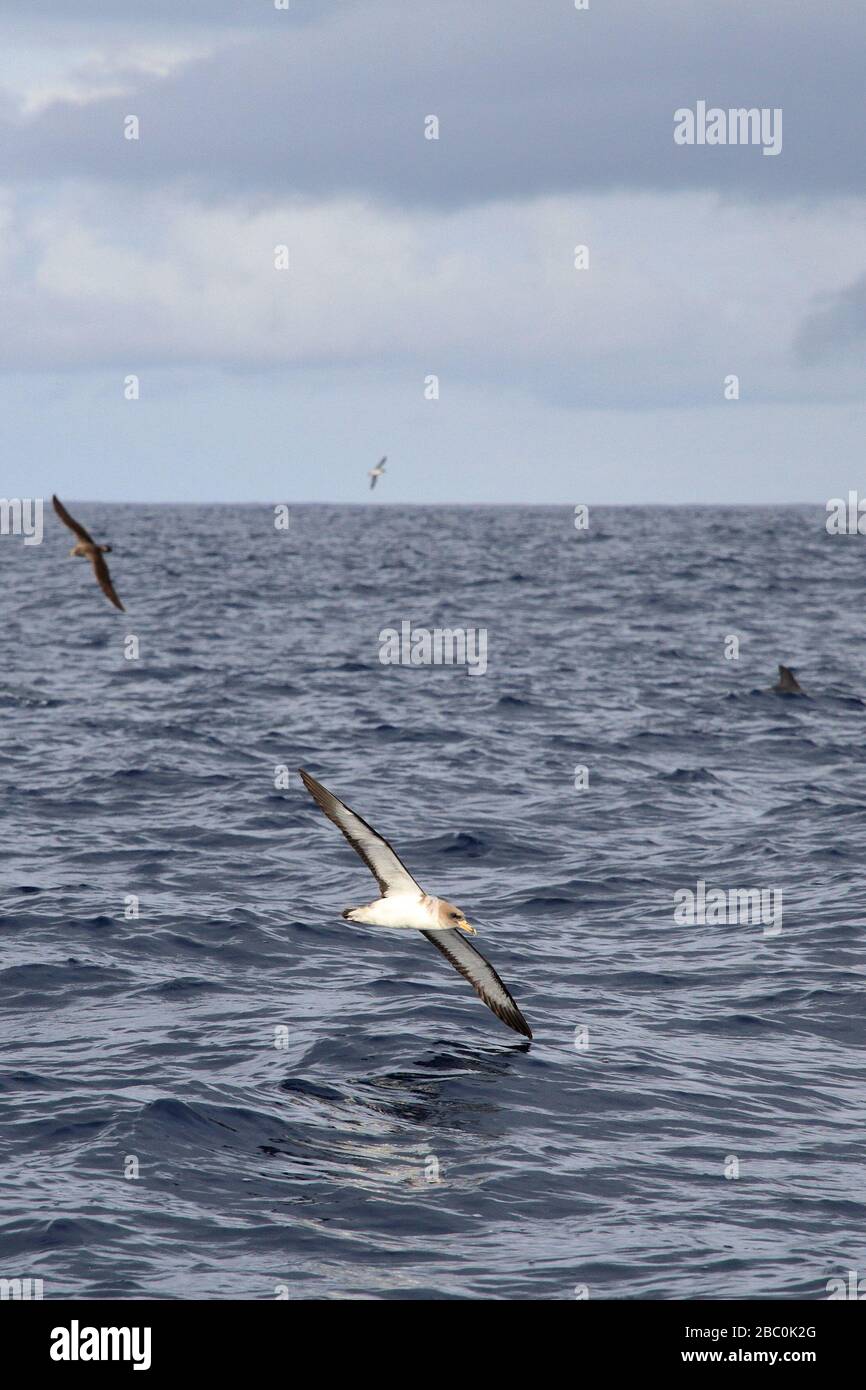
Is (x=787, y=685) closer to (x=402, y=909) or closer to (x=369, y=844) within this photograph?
(x=402, y=909)

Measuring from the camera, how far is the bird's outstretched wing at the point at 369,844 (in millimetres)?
11922

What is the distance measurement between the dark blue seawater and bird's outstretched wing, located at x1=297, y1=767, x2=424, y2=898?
5.43 feet

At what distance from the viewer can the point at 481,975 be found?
535 inches

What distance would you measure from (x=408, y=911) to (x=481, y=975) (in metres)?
1.25

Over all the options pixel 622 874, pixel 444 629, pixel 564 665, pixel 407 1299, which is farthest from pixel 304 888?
pixel 444 629

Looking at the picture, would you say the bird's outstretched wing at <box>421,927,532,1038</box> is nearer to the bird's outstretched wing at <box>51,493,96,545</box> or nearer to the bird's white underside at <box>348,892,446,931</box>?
the bird's white underside at <box>348,892,446,931</box>

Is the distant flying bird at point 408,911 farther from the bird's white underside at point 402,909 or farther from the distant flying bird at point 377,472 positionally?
the distant flying bird at point 377,472

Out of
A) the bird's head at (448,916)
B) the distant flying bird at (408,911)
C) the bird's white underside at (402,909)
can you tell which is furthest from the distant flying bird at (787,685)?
the bird's white underside at (402,909)

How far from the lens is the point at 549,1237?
10172 millimetres

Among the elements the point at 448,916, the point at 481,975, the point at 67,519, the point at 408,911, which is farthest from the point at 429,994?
the point at 67,519

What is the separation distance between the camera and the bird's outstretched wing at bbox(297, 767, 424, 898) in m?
11.9

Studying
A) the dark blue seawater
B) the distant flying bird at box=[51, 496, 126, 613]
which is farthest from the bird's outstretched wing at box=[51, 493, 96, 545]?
the dark blue seawater

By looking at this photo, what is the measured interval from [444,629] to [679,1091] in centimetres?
3354
